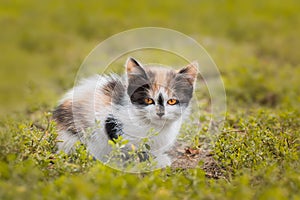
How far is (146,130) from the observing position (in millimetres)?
4441

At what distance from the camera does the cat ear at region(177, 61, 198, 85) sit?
453cm

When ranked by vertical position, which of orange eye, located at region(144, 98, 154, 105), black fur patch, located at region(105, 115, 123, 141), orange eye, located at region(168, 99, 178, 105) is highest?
orange eye, located at region(144, 98, 154, 105)

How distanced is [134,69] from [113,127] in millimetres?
530

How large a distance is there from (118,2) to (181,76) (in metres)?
9.92

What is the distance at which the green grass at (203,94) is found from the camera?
366 centimetres

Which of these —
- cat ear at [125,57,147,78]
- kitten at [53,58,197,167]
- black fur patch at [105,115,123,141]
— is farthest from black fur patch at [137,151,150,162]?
cat ear at [125,57,147,78]

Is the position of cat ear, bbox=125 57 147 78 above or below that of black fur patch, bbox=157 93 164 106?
above

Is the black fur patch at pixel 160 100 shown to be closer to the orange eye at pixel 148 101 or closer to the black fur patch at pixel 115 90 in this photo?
the orange eye at pixel 148 101

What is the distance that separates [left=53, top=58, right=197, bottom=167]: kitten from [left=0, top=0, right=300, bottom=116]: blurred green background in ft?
6.94

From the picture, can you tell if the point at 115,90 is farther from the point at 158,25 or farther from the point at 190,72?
the point at 158,25

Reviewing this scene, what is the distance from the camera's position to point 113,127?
14.7 feet

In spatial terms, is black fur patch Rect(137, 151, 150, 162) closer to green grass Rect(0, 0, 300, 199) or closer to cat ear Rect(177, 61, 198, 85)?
green grass Rect(0, 0, 300, 199)

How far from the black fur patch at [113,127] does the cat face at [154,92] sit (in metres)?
0.20

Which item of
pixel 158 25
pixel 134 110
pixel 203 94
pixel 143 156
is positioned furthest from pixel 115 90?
pixel 158 25
